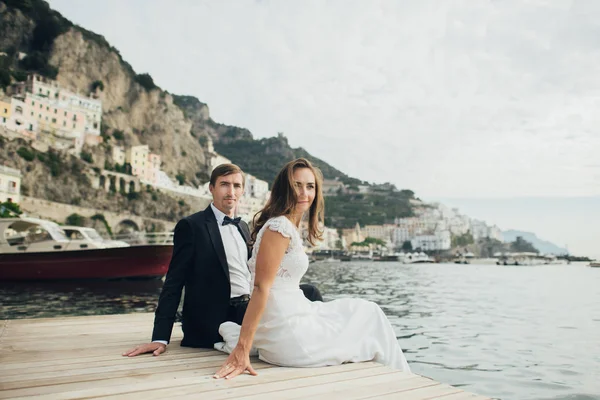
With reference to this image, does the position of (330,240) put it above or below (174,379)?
above

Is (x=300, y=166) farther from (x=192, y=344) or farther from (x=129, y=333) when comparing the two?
(x=129, y=333)

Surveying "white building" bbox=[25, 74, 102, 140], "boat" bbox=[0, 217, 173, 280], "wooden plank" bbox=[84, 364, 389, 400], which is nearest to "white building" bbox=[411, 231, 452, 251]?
"white building" bbox=[25, 74, 102, 140]

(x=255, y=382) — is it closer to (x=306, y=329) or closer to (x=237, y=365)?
(x=237, y=365)

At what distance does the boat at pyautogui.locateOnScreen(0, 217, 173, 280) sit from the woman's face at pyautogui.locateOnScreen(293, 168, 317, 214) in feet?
55.5

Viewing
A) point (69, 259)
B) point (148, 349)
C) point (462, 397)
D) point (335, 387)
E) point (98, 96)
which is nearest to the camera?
point (462, 397)

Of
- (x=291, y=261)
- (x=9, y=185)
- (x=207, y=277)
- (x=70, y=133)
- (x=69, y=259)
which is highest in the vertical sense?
(x=70, y=133)

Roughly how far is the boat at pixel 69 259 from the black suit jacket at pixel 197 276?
16.1 meters

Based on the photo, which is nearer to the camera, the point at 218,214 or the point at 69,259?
A: the point at 218,214

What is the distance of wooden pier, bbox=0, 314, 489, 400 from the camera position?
2.42 metres

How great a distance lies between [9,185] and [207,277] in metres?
49.6

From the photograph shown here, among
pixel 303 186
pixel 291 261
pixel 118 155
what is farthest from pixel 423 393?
pixel 118 155

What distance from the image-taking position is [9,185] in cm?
4484

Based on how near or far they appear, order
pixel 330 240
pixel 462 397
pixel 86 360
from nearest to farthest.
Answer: pixel 462 397, pixel 86 360, pixel 330 240

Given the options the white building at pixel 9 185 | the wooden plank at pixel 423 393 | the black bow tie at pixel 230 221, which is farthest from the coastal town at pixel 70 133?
the wooden plank at pixel 423 393
